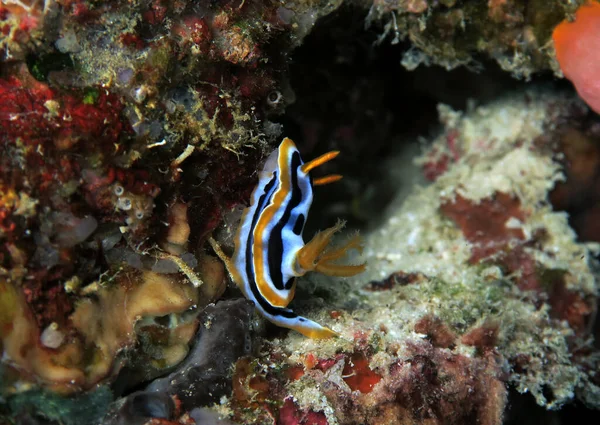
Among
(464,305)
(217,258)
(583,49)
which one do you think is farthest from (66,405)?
(583,49)

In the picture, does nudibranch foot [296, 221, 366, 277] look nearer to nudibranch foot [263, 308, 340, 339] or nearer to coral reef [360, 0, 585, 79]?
nudibranch foot [263, 308, 340, 339]

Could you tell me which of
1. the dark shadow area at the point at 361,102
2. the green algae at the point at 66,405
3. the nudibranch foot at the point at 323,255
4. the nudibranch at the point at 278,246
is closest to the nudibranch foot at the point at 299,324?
the nudibranch at the point at 278,246

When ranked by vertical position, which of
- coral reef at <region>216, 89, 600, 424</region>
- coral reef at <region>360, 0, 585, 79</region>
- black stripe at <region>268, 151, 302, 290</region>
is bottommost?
coral reef at <region>216, 89, 600, 424</region>

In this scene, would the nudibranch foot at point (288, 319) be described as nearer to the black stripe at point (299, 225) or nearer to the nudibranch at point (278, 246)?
the nudibranch at point (278, 246)

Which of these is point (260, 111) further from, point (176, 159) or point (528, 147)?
point (528, 147)

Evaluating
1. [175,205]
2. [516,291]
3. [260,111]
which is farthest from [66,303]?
[516,291]

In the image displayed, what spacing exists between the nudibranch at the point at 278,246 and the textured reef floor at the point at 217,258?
0.09 metres

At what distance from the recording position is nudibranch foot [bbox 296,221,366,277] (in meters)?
2.45

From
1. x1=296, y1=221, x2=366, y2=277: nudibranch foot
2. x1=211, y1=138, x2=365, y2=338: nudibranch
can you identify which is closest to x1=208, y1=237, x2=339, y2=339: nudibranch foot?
x1=211, y1=138, x2=365, y2=338: nudibranch

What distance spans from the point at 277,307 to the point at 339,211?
2.97 meters

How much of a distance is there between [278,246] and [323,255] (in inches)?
10.8

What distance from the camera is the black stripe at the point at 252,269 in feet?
8.78

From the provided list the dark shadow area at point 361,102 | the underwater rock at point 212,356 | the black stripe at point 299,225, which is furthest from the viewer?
the dark shadow area at point 361,102

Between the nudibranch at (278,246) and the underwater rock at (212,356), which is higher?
the nudibranch at (278,246)
